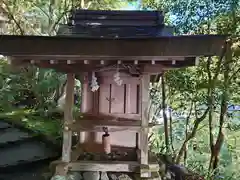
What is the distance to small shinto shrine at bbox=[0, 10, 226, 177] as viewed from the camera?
279 cm

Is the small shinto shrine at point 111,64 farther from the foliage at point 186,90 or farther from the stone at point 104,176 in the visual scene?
the foliage at point 186,90

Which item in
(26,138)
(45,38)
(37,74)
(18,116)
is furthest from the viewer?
(37,74)

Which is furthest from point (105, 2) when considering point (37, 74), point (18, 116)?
point (18, 116)

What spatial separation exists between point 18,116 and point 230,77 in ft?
14.1

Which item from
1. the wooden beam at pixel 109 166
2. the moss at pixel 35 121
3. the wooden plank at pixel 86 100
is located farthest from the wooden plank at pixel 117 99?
the moss at pixel 35 121

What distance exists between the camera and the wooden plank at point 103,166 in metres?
3.42

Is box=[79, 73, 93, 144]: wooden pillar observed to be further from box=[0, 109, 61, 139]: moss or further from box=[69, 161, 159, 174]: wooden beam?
box=[0, 109, 61, 139]: moss

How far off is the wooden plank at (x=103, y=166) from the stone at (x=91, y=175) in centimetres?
5

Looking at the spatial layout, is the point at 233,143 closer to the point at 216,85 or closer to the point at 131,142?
the point at 216,85

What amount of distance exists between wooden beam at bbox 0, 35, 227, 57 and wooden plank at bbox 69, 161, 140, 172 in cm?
137

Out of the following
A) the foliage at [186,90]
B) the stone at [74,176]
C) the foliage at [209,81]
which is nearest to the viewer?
the stone at [74,176]

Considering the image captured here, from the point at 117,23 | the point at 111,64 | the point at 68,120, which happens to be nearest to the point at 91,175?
the point at 68,120

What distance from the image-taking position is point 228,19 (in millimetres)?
4715

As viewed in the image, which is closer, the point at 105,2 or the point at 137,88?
the point at 137,88
